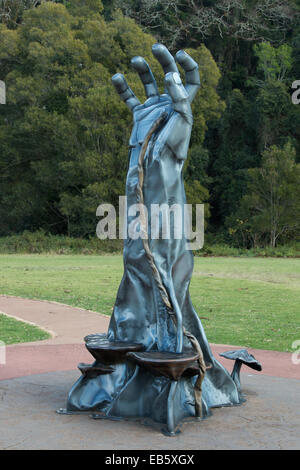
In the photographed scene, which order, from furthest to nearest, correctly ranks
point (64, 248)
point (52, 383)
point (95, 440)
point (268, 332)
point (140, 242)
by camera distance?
1. point (64, 248)
2. point (268, 332)
3. point (52, 383)
4. point (140, 242)
5. point (95, 440)

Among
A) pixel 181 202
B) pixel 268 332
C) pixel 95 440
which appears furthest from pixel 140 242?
pixel 268 332

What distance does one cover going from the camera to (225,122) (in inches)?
1409

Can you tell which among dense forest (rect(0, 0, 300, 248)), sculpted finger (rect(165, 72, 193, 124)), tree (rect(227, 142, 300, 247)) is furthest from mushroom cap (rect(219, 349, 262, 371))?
tree (rect(227, 142, 300, 247))

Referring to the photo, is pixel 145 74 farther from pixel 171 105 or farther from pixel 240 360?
pixel 240 360

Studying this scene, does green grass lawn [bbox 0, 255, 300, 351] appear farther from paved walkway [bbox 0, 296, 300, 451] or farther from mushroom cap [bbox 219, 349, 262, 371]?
mushroom cap [bbox 219, 349, 262, 371]

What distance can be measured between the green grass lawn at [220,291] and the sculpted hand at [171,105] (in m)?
4.34

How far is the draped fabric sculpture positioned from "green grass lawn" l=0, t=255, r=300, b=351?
3789 millimetres

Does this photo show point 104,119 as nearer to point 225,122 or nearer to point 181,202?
point 225,122

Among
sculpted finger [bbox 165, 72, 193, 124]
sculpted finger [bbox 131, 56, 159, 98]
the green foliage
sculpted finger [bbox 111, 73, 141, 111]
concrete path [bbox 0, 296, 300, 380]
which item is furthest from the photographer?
the green foliage

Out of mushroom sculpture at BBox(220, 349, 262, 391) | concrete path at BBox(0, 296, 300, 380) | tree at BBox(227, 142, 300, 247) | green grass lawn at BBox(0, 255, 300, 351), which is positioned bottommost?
green grass lawn at BBox(0, 255, 300, 351)

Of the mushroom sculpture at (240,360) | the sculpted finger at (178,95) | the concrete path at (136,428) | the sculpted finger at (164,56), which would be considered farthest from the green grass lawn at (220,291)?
the sculpted finger at (164,56)

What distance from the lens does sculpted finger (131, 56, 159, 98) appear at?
17.2ft

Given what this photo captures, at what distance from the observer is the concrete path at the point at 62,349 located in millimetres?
6750
